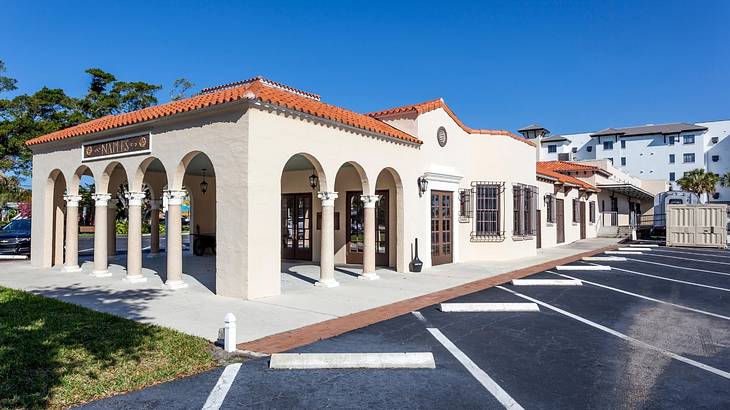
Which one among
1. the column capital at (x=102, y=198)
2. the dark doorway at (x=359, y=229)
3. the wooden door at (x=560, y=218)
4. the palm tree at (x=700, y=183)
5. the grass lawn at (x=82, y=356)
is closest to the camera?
the grass lawn at (x=82, y=356)

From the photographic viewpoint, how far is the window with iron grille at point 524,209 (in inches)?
659

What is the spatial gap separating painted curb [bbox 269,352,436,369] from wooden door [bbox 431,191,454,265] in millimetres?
9344

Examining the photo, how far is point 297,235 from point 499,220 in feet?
22.8

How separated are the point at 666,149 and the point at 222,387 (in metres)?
65.7

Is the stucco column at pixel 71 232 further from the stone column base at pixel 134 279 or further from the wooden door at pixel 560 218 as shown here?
the wooden door at pixel 560 218

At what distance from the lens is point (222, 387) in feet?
14.2

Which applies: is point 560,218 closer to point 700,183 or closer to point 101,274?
point 101,274

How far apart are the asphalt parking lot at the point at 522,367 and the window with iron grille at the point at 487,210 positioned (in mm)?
7224

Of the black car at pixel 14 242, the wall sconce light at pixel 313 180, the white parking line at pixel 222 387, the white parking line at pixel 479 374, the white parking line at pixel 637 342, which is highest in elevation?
the wall sconce light at pixel 313 180

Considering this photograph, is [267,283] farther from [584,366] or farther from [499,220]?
[499,220]

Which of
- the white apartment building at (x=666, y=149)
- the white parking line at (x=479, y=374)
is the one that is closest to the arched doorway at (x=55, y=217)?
the white parking line at (x=479, y=374)

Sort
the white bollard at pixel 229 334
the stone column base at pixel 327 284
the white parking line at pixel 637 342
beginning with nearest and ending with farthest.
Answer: the white parking line at pixel 637 342
the white bollard at pixel 229 334
the stone column base at pixel 327 284

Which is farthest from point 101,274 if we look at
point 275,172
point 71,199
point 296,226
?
point 275,172

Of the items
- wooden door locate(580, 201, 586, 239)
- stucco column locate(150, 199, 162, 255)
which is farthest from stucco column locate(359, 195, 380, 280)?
wooden door locate(580, 201, 586, 239)
